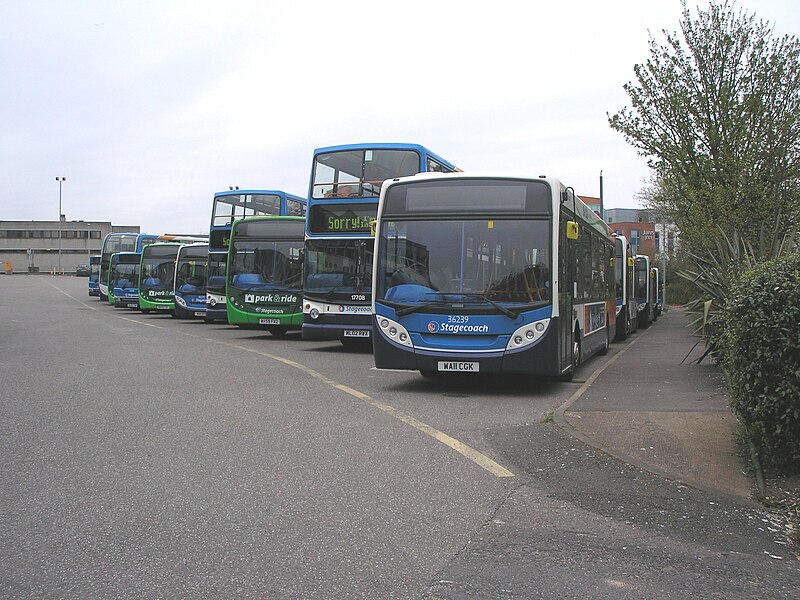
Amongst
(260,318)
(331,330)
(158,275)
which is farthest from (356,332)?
(158,275)

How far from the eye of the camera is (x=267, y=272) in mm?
22328

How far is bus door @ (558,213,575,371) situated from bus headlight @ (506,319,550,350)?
35 centimetres

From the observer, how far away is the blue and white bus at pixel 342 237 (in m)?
17.4

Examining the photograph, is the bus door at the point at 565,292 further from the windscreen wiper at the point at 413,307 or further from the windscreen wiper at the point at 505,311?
the windscreen wiper at the point at 413,307

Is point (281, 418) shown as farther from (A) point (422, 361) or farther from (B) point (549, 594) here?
(B) point (549, 594)

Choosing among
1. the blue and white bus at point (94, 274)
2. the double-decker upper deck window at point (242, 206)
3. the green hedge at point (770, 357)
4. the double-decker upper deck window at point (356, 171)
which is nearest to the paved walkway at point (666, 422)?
the green hedge at point (770, 357)

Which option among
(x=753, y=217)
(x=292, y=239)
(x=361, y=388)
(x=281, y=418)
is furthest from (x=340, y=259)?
(x=753, y=217)

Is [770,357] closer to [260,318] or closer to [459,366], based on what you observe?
[459,366]

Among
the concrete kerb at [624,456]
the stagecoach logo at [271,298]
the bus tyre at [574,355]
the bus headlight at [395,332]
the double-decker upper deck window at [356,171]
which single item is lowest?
the concrete kerb at [624,456]

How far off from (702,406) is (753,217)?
14915 millimetres

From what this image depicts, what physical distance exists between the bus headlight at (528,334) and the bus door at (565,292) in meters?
0.35

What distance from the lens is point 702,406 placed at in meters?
9.36

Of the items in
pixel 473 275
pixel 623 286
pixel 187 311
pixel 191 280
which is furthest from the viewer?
pixel 191 280

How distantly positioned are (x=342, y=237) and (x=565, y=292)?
6.88m
